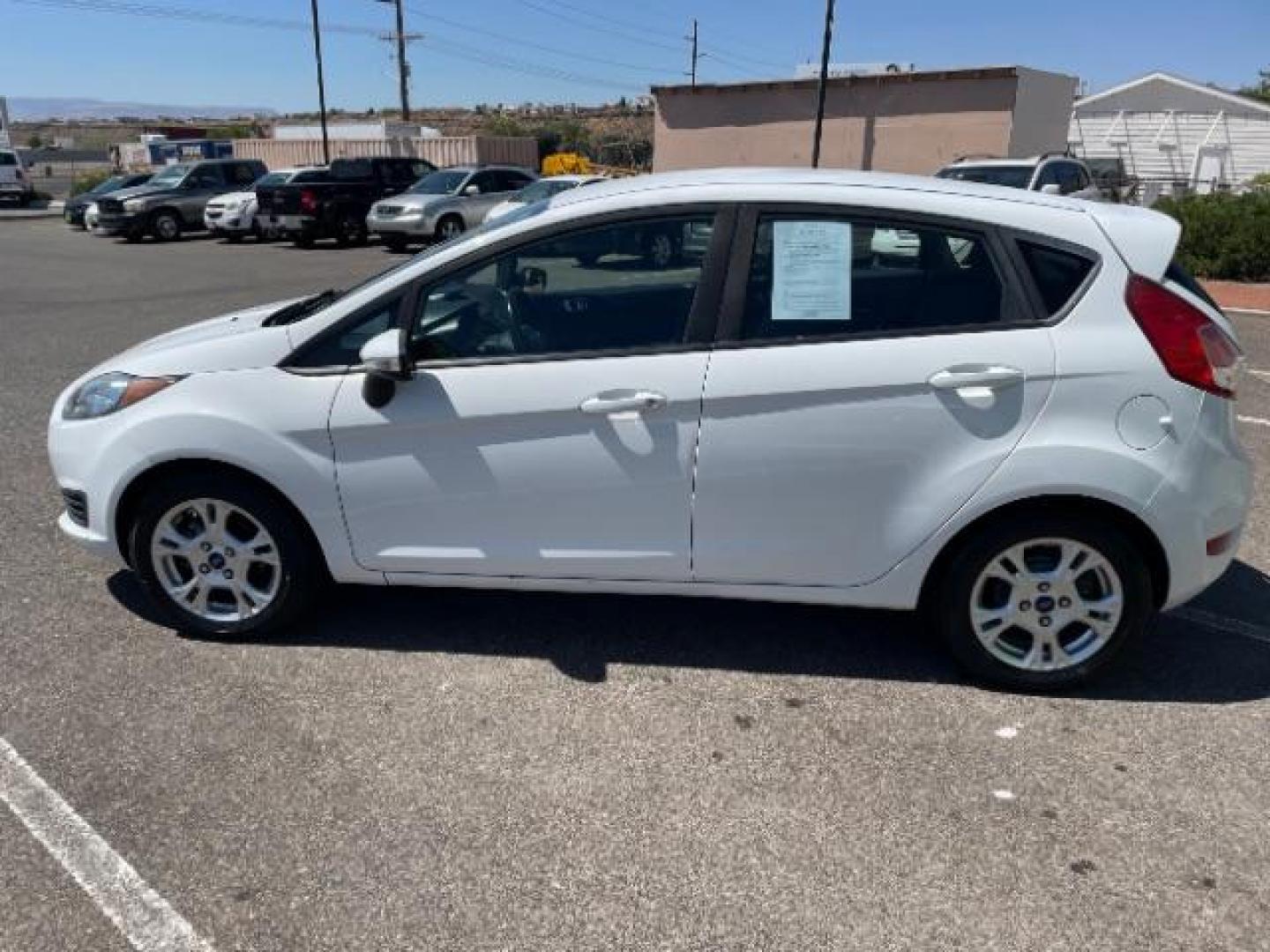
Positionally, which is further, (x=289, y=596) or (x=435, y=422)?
(x=289, y=596)

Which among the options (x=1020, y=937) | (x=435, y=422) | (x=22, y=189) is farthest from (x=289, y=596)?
(x=22, y=189)

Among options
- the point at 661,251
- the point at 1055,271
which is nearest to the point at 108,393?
the point at 661,251

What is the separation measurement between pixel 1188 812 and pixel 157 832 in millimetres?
2870

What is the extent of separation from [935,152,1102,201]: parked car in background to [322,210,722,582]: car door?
1019cm

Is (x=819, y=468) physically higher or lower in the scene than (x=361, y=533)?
higher

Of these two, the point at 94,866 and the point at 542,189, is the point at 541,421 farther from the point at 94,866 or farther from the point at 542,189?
the point at 542,189

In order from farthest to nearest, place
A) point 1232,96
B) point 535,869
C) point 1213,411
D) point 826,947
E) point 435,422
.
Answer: point 1232,96 < point 435,422 < point 1213,411 < point 535,869 < point 826,947

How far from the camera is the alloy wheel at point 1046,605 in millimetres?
3217

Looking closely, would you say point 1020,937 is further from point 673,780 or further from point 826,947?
point 673,780

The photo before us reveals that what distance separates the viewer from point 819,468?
10.4 ft

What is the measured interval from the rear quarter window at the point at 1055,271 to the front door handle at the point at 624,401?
4.11ft

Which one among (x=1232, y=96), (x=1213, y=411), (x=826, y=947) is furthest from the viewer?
(x=1232, y=96)

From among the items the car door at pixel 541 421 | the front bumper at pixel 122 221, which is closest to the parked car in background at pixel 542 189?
the front bumper at pixel 122 221

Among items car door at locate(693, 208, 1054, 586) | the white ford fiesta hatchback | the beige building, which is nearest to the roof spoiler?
the white ford fiesta hatchback
